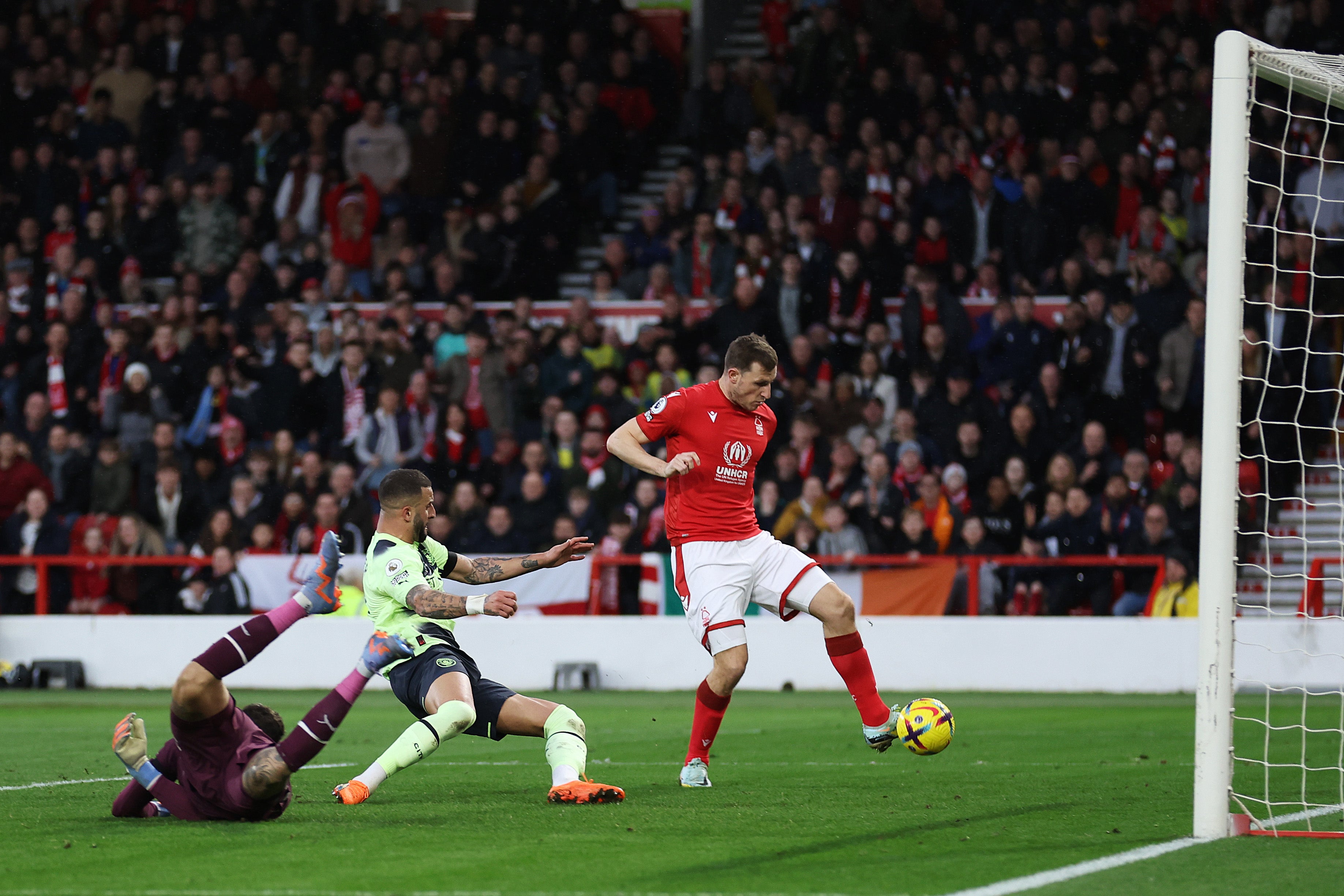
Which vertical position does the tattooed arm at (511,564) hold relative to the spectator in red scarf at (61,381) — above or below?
below

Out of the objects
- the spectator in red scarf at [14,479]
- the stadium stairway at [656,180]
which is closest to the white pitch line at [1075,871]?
the stadium stairway at [656,180]

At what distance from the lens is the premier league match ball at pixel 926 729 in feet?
25.4

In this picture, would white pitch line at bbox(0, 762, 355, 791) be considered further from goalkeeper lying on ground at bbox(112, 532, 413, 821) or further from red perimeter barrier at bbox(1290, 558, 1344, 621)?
red perimeter barrier at bbox(1290, 558, 1344, 621)

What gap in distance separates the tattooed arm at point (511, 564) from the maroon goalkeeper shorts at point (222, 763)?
116 centimetres

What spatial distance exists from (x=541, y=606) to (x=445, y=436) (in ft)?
7.37

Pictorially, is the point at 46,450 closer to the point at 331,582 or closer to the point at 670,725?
the point at 670,725

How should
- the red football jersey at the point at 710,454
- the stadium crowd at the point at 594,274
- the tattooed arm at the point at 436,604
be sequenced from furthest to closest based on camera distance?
the stadium crowd at the point at 594,274 → the red football jersey at the point at 710,454 → the tattooed arm at the point at 436,604

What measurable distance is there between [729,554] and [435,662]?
1.60 m

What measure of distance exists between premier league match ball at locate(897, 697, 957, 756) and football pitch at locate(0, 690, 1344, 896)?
9.0 inches

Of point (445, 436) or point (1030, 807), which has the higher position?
point (445, 436)

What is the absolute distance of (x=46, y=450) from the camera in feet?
58.6

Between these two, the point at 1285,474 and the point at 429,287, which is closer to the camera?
the point at 1285,474

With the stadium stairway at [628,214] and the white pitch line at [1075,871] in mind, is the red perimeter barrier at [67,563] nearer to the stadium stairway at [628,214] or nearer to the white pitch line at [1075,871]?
the stadium stairway at [628,214]

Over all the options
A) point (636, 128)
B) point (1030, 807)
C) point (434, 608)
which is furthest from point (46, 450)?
point (1030, 807)
